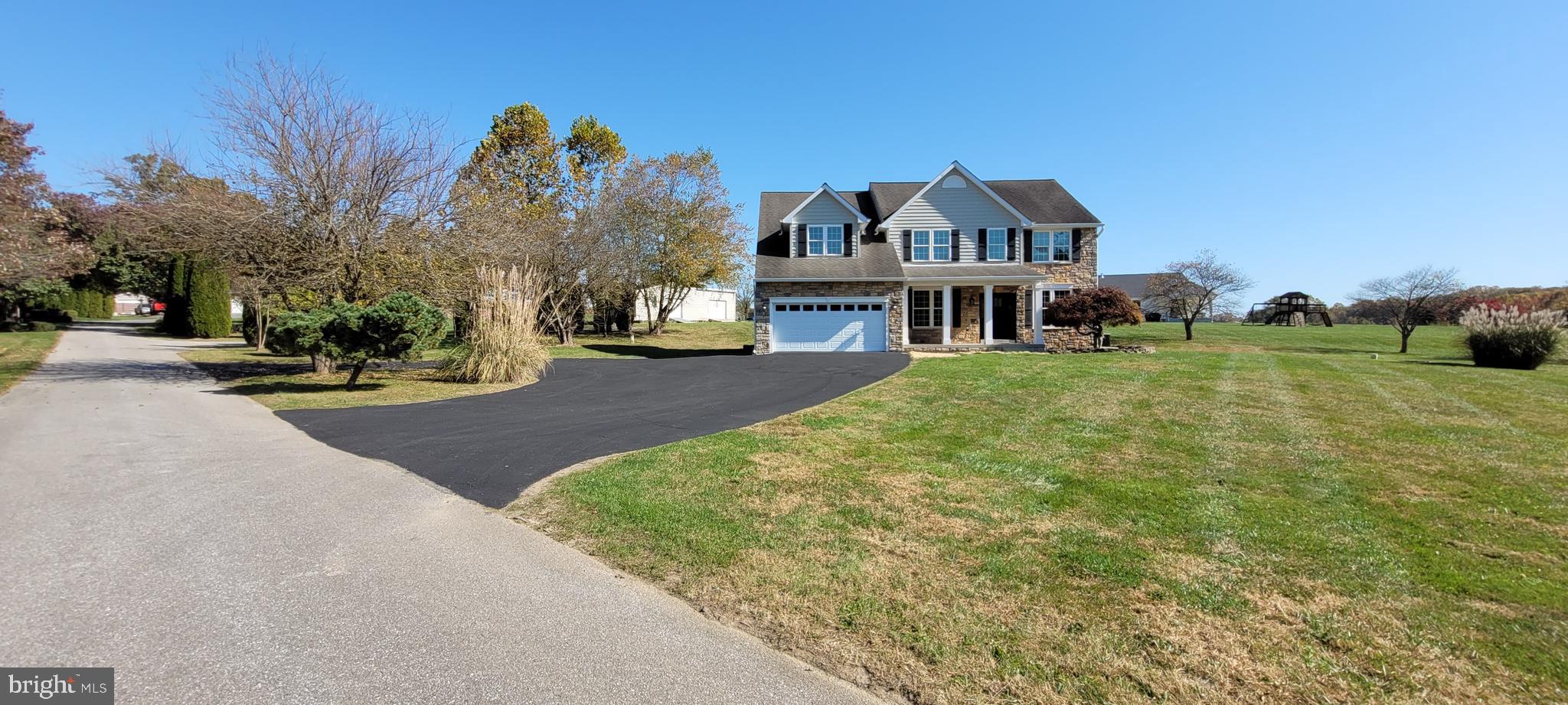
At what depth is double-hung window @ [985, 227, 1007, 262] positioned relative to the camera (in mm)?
24562

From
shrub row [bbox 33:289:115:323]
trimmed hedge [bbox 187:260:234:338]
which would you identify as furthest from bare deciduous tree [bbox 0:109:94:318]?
shrub row [bbox 33:289:115:323]

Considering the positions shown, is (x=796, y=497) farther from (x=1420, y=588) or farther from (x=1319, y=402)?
(x=1319, y=402)

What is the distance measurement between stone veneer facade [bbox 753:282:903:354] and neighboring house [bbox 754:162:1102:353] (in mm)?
30

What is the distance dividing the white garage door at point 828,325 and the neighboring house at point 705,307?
2239cm

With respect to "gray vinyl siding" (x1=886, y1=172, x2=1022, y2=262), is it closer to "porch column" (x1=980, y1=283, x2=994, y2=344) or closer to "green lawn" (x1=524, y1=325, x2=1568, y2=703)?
"porch column" (x1=980, y1=283, x2=994, y2=344)

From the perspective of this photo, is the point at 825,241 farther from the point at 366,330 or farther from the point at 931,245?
the point at 366,330

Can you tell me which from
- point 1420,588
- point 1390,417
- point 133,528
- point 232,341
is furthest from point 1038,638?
point 232,341

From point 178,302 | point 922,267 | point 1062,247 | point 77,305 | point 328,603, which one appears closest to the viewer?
point 328,603

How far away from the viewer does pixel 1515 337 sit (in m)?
16.7

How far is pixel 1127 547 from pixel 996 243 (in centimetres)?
2179

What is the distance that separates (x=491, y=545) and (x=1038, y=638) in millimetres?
3530

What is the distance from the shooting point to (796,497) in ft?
18.2

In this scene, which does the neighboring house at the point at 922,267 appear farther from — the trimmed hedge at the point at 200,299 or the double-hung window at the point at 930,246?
the trimmed hedge at the point at 200,299

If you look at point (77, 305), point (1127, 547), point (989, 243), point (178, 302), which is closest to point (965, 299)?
point (989, 243)
